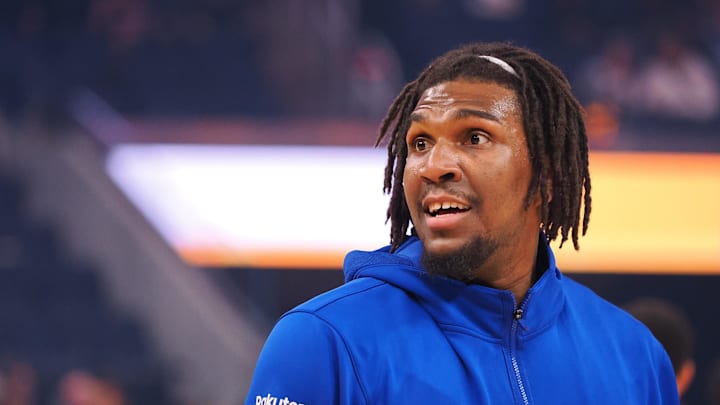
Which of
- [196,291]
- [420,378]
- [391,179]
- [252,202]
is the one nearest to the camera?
[420,378]

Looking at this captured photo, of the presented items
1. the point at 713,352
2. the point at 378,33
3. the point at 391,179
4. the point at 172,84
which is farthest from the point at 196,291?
the point at 391,179

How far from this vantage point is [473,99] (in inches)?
Result: 74.9

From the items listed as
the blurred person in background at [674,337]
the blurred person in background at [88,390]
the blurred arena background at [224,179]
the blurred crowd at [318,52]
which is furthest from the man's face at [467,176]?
the blurred crowd at [318,52]

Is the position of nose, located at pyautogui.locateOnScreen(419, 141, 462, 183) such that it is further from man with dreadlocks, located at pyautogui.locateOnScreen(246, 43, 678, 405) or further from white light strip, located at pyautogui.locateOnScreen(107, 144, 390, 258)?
white light strip, located at pyautogui.locateOnScreen(107, 144, 390, 258)

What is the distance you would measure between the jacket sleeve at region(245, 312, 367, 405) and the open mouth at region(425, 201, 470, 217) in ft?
0.99

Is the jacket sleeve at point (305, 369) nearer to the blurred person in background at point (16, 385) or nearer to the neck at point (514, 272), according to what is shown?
the neck at point (514, 272)

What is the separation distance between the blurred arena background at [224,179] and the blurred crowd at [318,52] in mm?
25

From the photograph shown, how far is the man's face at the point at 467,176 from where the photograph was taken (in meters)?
1.86

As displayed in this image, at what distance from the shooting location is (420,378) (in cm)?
176

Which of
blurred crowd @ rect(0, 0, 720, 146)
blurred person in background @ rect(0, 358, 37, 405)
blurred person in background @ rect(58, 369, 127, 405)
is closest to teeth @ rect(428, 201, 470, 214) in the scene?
blurred person in background @ rect(58, 369, 127, 405)

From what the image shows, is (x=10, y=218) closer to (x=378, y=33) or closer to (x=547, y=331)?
(x=378, y=33)

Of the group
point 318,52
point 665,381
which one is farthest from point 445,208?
point 318,52

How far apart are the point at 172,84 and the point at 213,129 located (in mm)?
1186

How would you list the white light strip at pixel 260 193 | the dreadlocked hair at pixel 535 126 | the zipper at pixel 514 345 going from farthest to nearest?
the white light strip at pixel 260 193 < the dreadlocked hair at pixel 535 126 < the zipper at pixel 514 345
